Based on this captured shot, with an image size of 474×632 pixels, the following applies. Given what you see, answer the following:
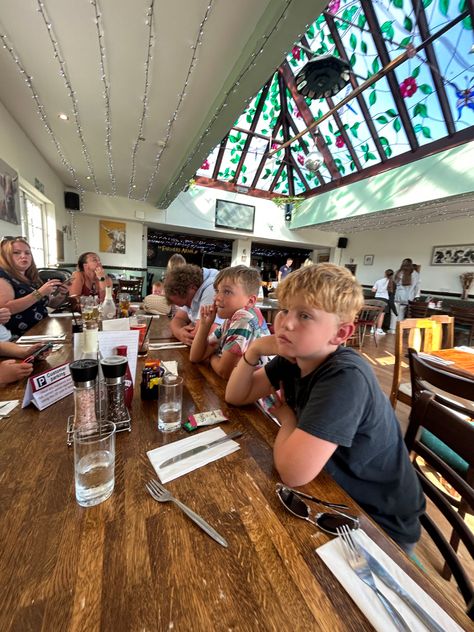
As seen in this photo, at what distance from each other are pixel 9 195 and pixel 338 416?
4188 millimetres

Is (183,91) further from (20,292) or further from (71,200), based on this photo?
(71,200)

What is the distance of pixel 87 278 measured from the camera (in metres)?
3.17

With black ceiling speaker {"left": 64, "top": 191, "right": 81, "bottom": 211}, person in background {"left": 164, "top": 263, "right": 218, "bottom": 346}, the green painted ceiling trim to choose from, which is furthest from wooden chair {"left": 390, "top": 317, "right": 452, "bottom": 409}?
black ceiling speaker {"left": 64, "top": 191, "right": 81, "bottom": 211}

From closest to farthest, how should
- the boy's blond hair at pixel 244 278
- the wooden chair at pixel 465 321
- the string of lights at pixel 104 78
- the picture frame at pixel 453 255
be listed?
the boy's blond hair at pixel 244 278 → the string of lights at pixel 104 78 → the wooden chair at pixel 465 321 → the picture frame at pixel 453 255

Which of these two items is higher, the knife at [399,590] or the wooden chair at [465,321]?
the knife at [399,590]

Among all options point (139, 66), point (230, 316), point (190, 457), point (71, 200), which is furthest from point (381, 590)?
point (71, 200)

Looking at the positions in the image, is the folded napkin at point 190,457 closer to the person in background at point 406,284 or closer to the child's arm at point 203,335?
the child's arm at point 203,335

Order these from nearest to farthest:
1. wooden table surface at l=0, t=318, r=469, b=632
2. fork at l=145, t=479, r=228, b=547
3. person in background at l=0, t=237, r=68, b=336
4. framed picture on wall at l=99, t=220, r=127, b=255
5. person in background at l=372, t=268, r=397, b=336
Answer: wooden table surface at l=0, t=318, r=469, b=632 < fork at l=145, t=479, r=228, b=547 < person in background at l=0, t=237, r=68, b=336 < framed picture on wall at l=99, t=220, r=127, b=255 < person in background at l=372, t=268, r=397, b=336

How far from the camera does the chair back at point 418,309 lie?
20.0 feet

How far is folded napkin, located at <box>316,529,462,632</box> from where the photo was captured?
0.38m

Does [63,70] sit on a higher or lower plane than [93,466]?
higher

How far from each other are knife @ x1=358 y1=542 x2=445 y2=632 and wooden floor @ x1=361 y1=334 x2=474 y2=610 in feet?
0.23

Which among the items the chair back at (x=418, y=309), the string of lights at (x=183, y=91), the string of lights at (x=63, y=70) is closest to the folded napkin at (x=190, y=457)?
the string of lights at (x=183, y=91)

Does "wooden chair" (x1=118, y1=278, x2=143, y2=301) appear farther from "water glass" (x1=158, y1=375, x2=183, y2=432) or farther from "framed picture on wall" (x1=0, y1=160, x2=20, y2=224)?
"water glass" (x1=158, y1=375, x2=183, y2=432)
